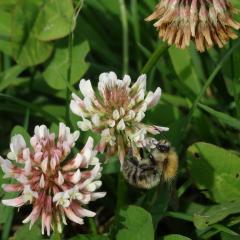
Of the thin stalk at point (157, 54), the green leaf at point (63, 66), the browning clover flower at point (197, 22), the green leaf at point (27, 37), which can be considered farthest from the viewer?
the green leaf at point (27, 37)

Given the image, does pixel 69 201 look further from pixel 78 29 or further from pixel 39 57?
pixel 78 29

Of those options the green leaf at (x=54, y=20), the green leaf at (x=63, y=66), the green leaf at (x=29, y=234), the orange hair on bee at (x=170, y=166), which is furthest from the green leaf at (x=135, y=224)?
the green leaf at (x=54, y=20)

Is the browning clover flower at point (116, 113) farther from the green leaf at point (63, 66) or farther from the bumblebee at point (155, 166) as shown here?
the green leaf at point (63, 66)

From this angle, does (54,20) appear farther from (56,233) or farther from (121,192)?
(56,233)

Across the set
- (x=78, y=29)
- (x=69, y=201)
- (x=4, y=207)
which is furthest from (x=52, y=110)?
(x=69, y=201)

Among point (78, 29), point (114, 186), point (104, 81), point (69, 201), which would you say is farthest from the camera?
point (78, 29)

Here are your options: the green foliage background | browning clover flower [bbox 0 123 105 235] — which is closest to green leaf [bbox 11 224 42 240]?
the green foliage background
